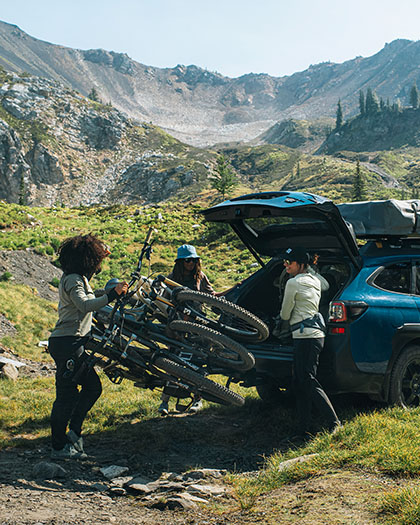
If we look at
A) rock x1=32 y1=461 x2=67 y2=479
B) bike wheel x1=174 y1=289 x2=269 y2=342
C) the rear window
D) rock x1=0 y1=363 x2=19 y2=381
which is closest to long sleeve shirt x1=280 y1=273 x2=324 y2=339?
bike wheel x1=174 y1=289 x2=269 y2=342

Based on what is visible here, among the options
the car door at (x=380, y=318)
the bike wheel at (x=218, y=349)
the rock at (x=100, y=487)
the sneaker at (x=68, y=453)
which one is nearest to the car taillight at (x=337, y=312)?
the car door at (x=380, y=318)

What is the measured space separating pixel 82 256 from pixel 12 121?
524 feet

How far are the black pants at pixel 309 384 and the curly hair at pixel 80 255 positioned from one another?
2389 mm

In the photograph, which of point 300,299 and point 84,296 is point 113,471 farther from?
point 300,299

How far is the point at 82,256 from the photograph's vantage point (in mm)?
5414

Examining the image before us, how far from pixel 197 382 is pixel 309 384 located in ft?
3.96

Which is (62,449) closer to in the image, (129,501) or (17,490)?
(17,490)

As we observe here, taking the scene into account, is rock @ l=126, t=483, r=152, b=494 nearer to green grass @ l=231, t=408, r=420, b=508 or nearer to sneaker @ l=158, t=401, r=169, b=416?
green grass @ l=231, t=408, r=420, b=508

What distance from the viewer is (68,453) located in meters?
5.21

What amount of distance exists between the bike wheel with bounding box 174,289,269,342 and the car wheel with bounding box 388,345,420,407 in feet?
5.01

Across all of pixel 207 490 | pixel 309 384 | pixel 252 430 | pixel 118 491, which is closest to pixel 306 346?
pixel 309 384

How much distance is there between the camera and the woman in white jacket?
17.4ft

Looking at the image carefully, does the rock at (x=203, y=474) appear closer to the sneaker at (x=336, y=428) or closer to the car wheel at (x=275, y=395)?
the sneaker at (x=336, y=428)

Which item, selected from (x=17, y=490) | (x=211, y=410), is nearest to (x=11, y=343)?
(x=211, y=410)
